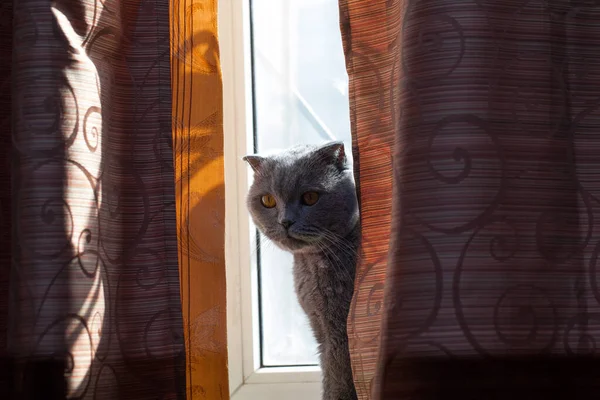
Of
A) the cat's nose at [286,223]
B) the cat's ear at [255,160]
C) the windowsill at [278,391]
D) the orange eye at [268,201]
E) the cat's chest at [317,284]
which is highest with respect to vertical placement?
the cat's ear at [255,160]

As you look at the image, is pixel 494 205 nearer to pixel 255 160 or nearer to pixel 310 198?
pixel 310 198

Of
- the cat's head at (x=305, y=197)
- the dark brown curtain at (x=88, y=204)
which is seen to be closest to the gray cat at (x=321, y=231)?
the cat's head at (x=305, y=197)

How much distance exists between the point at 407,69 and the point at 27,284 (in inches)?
24.6

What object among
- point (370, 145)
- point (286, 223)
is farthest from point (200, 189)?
point (370, 145)

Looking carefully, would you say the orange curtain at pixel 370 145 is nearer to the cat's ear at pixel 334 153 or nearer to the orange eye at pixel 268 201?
the cat's ear at pixel 334 153

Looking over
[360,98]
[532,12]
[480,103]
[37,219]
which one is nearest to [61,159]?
[37,219]

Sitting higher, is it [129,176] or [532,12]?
[532,12]

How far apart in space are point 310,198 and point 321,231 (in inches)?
3.1

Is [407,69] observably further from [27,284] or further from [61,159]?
[27,284]

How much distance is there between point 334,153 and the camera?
1.32 meters

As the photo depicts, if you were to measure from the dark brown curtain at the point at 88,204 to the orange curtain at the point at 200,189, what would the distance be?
0.29 ft

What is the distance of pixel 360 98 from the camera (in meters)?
1.05

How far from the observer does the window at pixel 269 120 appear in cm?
153

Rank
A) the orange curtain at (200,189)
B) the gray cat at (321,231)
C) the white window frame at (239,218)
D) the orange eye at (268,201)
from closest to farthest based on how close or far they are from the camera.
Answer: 1. the orange curtain at (200,189)
2. the gray cat at (321,231)
3. the orange eye at (268,201)
4. the white window frame at (239,218)
